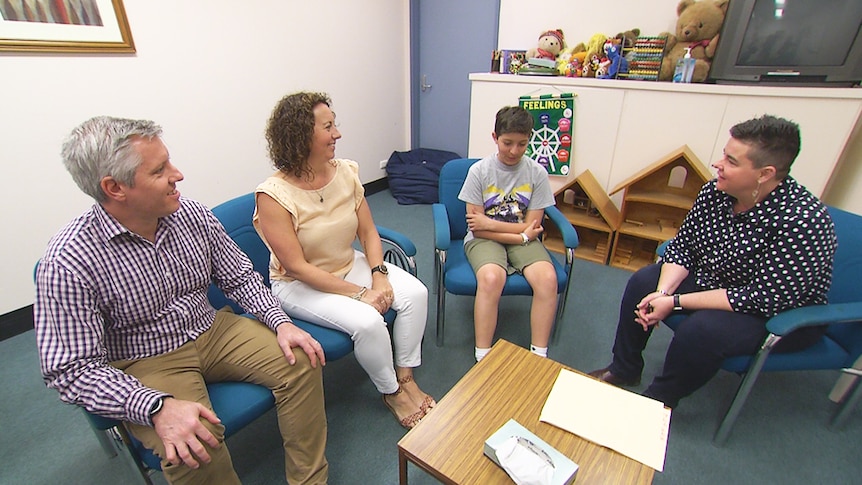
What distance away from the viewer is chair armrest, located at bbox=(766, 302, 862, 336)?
119 centimetres

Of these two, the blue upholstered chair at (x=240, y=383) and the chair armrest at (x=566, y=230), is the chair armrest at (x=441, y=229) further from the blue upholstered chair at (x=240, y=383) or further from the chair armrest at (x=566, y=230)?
the chair armrest at (x=566, y=230)

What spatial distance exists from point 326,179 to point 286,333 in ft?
2.00

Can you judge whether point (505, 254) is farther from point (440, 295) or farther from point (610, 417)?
point (610, 417)

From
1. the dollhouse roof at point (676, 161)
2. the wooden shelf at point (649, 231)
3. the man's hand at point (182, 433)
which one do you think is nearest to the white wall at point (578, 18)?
the dollhouse roof at point (676, 161)

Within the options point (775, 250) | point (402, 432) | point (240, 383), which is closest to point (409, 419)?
point (402, 432)

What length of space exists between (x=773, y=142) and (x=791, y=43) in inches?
59.9

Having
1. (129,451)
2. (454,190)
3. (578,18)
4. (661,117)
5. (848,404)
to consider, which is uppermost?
(578,18)

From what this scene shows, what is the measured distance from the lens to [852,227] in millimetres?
1422

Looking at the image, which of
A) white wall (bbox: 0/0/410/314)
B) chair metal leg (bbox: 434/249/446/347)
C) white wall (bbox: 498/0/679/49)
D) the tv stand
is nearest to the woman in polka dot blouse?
chair metal leg (bbox: 434/249/446/347)

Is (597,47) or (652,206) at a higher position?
(597,47)

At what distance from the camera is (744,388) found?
134cm

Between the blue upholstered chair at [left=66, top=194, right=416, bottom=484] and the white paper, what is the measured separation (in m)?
0.69

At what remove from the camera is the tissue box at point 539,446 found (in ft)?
2.92

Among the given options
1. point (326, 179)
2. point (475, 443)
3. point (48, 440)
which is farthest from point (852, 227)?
point (48, 440)
